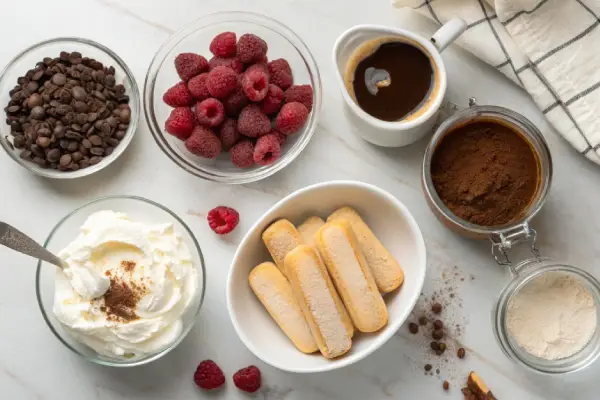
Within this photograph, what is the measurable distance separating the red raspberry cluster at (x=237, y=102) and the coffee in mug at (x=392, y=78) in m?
0.11

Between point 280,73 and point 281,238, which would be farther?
point 280,73

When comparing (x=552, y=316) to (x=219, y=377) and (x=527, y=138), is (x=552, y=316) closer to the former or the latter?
(x=527, y=138)

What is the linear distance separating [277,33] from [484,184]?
0.57 metres

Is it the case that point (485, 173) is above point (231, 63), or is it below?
below

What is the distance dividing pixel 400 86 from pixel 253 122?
313 mm

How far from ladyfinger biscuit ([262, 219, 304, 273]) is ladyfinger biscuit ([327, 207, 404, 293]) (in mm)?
102

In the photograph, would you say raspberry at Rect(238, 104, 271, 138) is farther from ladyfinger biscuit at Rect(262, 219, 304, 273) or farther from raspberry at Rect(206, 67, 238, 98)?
ladyfinger biscuit at Rect(262, 219, 304, 273)

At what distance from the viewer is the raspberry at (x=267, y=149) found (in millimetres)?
1497

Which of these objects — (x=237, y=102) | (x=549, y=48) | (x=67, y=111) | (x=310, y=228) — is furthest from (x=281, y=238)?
(x=549, y=48)

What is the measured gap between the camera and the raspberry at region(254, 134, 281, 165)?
1.50 meters

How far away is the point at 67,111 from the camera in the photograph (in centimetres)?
153

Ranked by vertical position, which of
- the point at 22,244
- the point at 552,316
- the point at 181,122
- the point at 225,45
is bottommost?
the point at 552,316

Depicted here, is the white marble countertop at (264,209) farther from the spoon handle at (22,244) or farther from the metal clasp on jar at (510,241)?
the spoon handle at (22,244)

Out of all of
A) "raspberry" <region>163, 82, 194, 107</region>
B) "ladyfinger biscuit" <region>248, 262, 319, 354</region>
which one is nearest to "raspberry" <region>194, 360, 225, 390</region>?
"ladyfinger biscuit" <region>248, 262, 319, 354</region>
